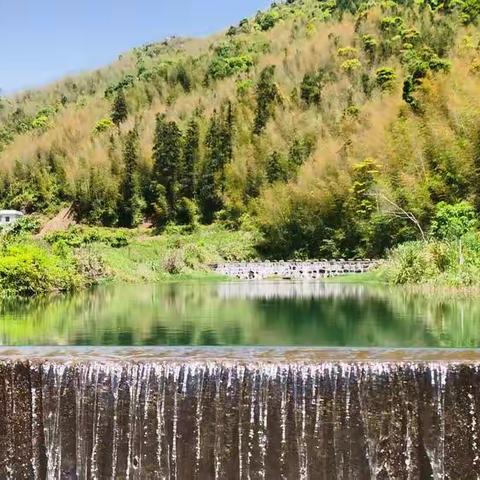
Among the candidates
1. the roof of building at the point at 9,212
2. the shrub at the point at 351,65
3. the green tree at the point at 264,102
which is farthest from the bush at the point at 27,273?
the shrub at the point at 351,65

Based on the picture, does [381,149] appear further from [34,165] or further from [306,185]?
[34,165]

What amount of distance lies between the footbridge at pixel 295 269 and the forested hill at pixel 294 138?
2.04m

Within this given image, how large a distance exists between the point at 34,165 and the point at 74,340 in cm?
4839

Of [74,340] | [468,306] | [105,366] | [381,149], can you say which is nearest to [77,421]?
[105,366]

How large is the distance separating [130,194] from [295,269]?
2003 cm

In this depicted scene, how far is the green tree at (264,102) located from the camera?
50.2 metres

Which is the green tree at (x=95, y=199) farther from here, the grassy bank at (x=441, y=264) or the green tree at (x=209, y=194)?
the grassy bank at (x=441, y=264)

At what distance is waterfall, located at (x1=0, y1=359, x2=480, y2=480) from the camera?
745cm

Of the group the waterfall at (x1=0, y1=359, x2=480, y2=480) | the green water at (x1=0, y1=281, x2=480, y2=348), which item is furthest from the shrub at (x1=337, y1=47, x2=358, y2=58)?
the waterfall at (x1=0, y1=359, x2=480, y2=480)

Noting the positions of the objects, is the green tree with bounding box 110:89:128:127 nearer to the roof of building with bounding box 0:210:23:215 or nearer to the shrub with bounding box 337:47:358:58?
the roof of building with bounding box 0:210:23:215

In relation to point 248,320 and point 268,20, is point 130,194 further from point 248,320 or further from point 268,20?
point 268,20

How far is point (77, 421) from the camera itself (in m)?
7.81

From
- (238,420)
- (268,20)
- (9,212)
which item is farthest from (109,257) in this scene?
(268,20)

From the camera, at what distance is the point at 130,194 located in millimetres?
50750
